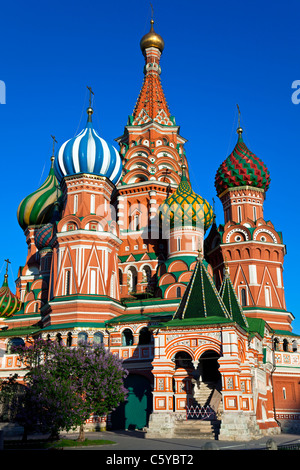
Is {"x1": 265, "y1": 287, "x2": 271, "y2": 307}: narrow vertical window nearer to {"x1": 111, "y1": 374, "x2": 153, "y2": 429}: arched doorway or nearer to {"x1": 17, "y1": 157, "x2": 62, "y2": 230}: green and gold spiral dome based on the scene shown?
{"x1": 111, "y1": 374, "x2": 153, "y2": 429}: arched doorway

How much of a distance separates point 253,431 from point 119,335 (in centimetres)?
853

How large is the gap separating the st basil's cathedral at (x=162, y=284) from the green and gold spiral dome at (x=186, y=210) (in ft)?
0.19

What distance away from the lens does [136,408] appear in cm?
2133

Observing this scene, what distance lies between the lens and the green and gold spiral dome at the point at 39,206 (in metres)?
33.2

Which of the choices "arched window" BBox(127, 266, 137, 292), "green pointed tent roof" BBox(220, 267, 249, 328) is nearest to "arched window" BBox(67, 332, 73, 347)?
"arched window" BBox(127, 266, 137, 292)

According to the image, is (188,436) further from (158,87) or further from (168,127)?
(158,87)

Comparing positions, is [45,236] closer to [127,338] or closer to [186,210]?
[186,210]

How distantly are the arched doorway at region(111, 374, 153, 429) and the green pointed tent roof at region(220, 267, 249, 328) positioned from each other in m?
4.99

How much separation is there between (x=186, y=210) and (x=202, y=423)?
1266 centimetres

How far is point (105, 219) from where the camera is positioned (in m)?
25.7

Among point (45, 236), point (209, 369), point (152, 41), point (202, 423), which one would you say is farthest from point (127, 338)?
point (152, 41)

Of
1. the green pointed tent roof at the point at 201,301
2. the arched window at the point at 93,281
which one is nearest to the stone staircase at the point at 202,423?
the green pointed tent roof at the point at 201,301

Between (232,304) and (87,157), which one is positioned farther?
(87,157)

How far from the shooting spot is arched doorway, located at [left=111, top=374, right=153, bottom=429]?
69.4ft
